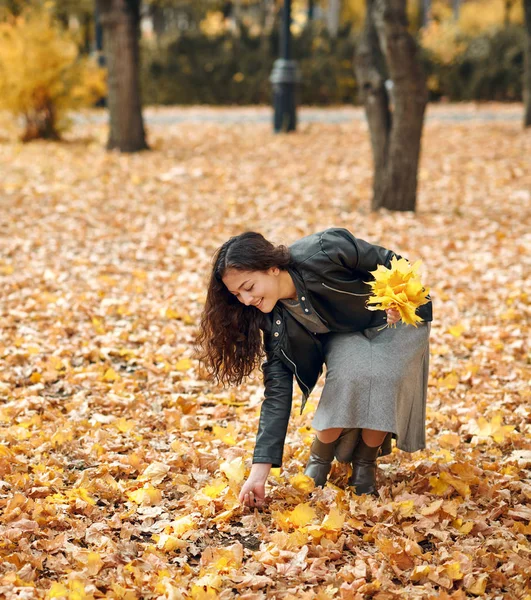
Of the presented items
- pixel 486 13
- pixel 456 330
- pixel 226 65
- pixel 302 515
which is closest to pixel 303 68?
pixel 226 65

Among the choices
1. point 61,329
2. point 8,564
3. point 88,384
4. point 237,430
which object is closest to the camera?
point 8,564

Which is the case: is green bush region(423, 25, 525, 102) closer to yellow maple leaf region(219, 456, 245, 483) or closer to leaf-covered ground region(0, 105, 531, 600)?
leaf-covered ground region(0, 105, 531, 600)

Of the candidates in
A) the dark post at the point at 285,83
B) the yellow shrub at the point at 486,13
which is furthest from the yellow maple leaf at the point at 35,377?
the yellow shrub at the point at 486,13

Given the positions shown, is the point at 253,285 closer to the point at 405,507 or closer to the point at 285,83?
the point at 405,507

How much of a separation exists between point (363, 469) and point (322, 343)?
51 centimetres

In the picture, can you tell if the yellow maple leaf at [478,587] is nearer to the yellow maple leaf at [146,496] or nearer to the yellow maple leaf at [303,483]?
the yellow maple leaf at [303,483]

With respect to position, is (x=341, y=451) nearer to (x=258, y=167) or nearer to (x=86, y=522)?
(x=86, y=522)

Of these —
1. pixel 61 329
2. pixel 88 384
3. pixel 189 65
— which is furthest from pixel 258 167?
pixel 189 65

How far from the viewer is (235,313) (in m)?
3.03

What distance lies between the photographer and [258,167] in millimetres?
10891

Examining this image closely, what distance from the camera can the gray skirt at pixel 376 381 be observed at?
2.90 metres

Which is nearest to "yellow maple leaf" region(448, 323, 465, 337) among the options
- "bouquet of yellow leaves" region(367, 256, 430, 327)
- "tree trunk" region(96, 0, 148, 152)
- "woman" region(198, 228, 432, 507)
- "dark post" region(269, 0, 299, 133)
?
"woman" region(198, 228, 432, 507)

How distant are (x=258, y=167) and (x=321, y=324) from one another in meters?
8.09

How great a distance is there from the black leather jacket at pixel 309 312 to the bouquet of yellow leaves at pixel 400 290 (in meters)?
0.18
